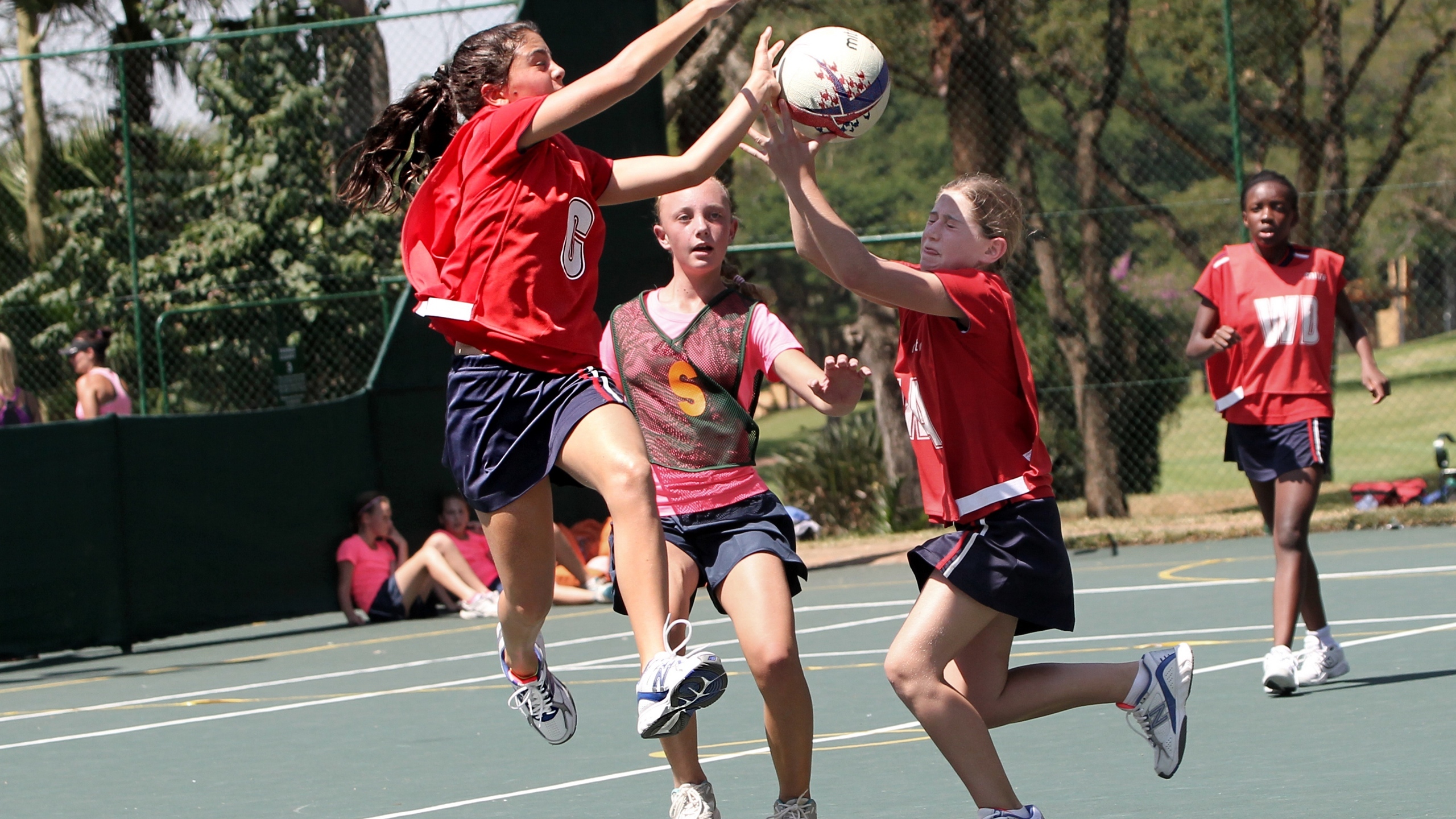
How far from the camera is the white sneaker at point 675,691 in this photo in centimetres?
402

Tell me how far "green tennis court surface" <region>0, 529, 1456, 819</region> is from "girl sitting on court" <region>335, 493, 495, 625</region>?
952 mm

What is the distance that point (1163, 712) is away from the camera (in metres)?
4.47

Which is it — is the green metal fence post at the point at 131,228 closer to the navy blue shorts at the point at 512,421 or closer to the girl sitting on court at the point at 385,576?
the girl sitting on court at the point at 385,576

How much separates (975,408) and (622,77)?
1.21m

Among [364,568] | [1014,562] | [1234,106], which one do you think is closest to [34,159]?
[364,568]

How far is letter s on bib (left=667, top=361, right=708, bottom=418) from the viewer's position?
16.6ft

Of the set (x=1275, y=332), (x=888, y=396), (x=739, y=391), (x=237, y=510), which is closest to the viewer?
Result: (x=739, y=391)

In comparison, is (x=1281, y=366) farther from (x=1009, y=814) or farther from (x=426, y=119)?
(x=426, y=119)

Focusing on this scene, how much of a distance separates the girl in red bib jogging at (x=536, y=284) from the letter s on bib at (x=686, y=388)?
45 cm

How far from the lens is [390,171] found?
499 cm

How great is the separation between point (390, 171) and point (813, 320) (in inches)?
1310

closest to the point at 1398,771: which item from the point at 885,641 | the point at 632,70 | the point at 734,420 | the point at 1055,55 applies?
the point at 734,420

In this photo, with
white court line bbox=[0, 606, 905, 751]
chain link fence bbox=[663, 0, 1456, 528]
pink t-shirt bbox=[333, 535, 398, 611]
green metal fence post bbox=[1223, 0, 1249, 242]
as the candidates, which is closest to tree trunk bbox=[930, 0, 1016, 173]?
chain link fence bbox=[663, 0, 1456, 528]

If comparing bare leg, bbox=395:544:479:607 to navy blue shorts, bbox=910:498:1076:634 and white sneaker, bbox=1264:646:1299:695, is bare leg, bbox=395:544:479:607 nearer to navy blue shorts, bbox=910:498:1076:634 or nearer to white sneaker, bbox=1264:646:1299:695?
white sneaker, bbox=1264:646:1299:695
